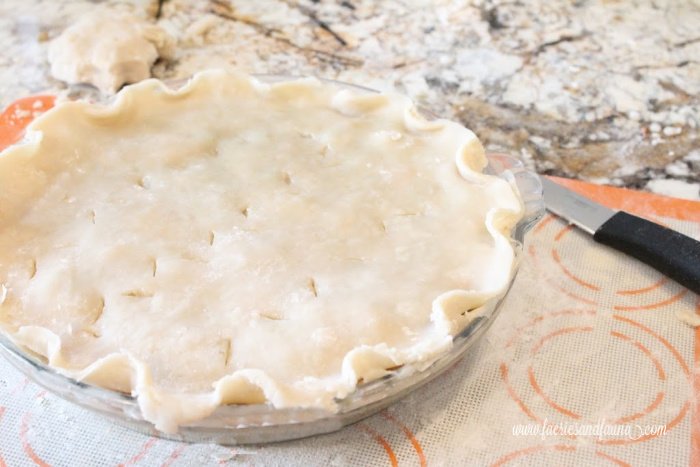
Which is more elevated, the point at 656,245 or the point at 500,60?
the point at 656,245

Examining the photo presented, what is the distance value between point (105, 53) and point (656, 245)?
139 centimetres

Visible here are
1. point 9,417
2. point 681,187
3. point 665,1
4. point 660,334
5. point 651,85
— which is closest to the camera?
point 9,417

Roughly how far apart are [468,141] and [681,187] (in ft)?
2.09

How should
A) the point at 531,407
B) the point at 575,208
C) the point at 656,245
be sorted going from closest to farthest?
1. the point at 531,407
2. the point at 656,245
3. the point at 575,208

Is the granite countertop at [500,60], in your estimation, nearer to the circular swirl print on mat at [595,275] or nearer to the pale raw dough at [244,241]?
the circular swirl print on mat at [595,275]

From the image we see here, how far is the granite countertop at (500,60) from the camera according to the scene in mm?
1771

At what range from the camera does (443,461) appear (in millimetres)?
1057

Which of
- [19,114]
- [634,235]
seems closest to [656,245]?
[634,235]

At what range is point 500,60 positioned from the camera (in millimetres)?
2084

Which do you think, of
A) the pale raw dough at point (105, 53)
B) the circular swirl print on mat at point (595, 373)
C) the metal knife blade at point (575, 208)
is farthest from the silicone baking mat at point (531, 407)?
the pale raw dough at point (105, 53)

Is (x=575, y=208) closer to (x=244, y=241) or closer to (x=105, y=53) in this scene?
(x=244, y=241)

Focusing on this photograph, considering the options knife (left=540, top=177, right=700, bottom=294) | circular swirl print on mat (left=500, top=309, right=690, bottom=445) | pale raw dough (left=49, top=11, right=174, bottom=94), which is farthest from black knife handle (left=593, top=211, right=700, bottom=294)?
pale raw dough (left=49, top=11, right=174, bottom=94)

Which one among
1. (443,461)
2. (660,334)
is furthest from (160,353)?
(660,334)

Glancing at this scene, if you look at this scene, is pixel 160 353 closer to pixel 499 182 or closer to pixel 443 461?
pixel 443 461
